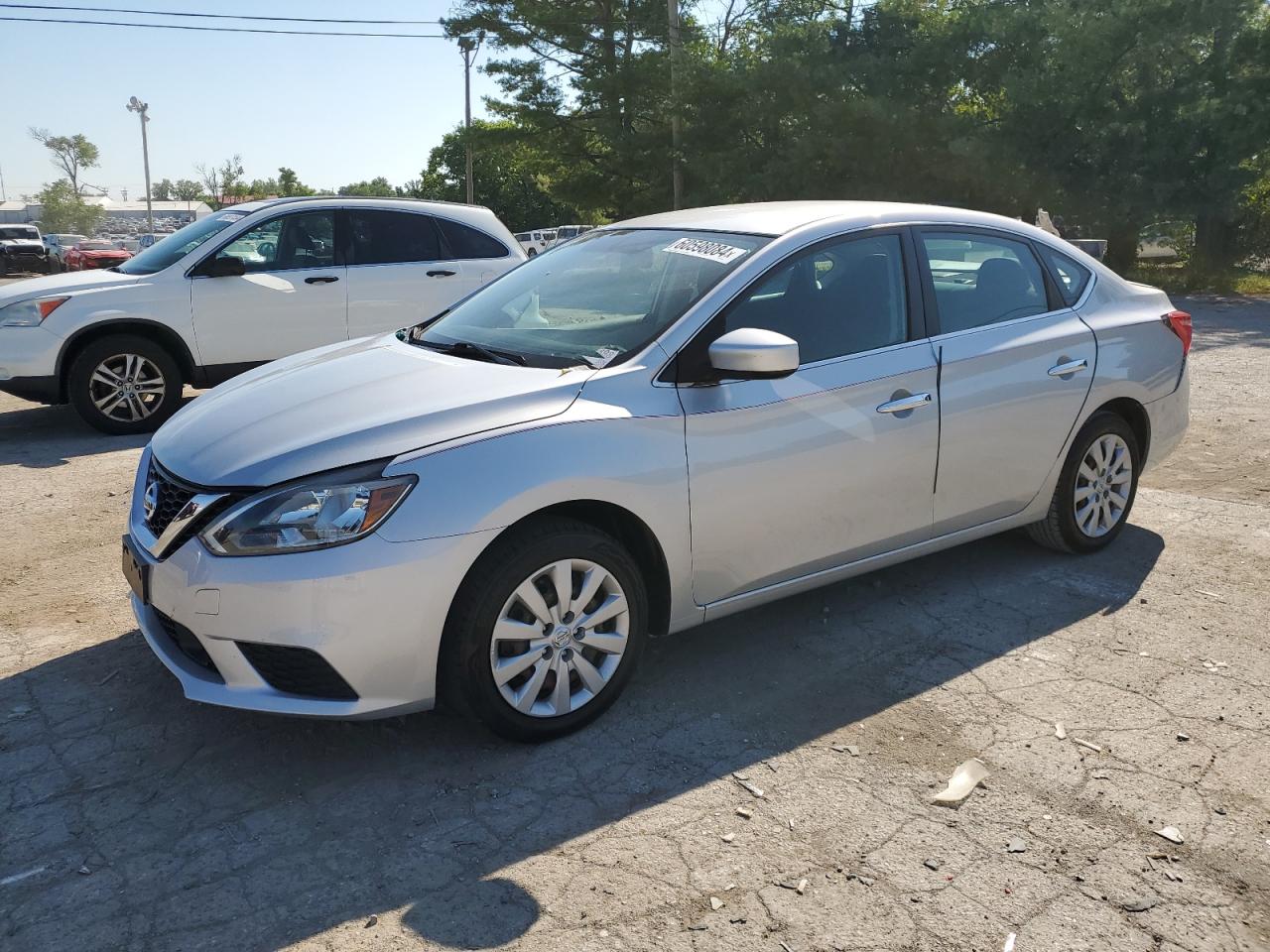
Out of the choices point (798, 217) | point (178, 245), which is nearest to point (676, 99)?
point (178, 245)

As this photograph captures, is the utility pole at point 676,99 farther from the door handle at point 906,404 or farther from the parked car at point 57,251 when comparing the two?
the parked car at point 57,251

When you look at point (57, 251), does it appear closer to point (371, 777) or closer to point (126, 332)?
point (126, 332)

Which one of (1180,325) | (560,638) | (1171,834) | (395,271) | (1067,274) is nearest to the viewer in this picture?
(1171,834)

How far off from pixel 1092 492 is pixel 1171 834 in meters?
2.38

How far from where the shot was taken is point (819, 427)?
392 cm

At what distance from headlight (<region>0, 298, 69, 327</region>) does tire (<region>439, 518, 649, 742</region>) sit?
19.6ft

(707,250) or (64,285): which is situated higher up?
(707,250)

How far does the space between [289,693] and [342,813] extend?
379 millimetres

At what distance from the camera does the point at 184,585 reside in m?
3.18

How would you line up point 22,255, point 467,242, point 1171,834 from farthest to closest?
point 22,255 < point 467,242 < point 1171,834

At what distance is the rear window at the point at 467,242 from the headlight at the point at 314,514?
20.7 ft

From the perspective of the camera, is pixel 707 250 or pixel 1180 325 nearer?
pixel 707 250

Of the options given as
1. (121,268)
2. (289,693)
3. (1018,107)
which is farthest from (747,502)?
(1018,107)

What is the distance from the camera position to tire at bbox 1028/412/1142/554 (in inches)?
195
